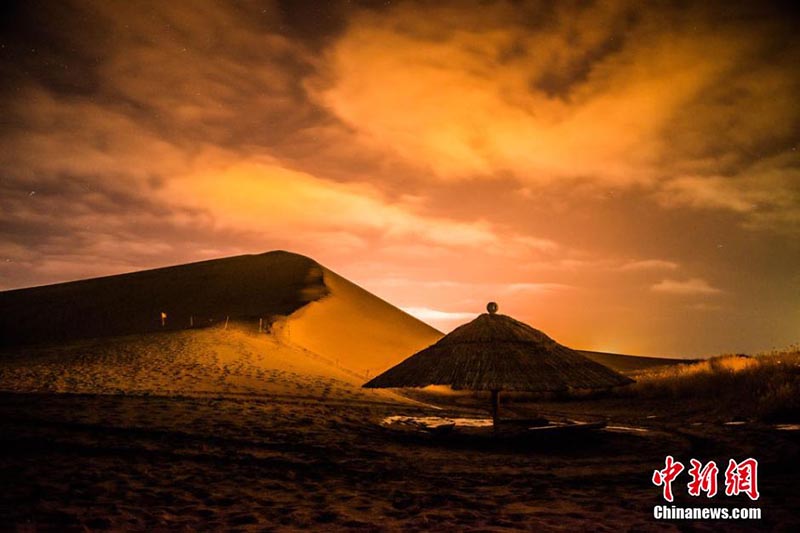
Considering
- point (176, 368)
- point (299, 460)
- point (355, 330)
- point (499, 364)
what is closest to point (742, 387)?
point (499, 364)

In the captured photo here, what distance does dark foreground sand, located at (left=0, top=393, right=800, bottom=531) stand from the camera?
5.40 m

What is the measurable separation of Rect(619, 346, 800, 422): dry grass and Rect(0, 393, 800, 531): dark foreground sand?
2.08 m

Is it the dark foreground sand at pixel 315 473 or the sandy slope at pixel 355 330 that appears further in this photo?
the sandy slope at pixel 355 330

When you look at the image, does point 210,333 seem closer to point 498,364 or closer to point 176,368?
point 176,368

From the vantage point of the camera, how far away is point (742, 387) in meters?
16.5

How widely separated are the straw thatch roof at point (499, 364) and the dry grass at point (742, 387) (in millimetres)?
6076

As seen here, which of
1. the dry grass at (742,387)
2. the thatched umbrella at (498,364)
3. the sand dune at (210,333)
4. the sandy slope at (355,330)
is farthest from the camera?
the sandy slope at (355,330)

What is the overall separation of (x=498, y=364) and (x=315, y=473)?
411 centimetres

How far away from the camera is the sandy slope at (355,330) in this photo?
34.5m

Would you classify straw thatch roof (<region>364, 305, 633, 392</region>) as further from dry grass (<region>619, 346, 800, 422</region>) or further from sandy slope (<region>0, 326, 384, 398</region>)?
sandy slope (<region>0, 326, 384, 398</region>)

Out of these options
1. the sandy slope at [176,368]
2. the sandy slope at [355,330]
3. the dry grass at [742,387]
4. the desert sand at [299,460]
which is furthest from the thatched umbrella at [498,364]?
the sandy slope at [355,330]

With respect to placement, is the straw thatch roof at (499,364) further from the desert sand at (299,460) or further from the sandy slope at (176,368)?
the sandy slope at (176,368)

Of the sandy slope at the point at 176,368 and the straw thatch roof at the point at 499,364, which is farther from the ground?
the straw thatch roof at the point at 499,364

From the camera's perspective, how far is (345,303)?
1858 inches
